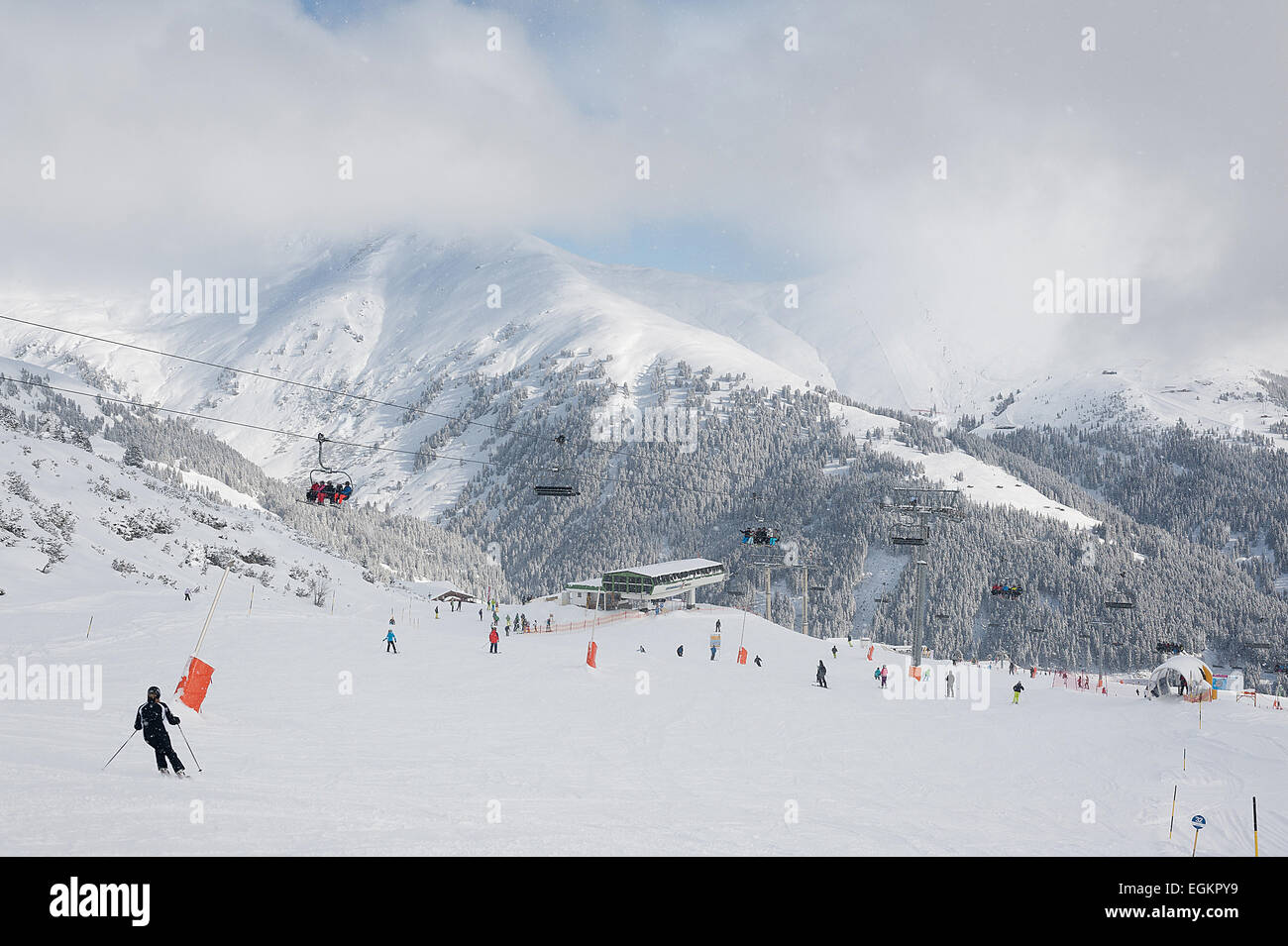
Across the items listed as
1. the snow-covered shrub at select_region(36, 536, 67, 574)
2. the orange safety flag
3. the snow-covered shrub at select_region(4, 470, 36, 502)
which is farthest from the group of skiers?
the snow-covered shrub at select_region(4, 470, 36, 502)

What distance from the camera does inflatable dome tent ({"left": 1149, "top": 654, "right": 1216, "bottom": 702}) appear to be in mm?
33469

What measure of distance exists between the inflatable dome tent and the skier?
130 ft

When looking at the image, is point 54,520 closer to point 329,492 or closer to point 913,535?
point 329,492

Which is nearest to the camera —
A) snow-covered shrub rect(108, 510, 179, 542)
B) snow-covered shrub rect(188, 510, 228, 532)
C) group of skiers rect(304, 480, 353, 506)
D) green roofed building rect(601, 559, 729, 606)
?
group of skiers rect(304, 480, 353, 506)

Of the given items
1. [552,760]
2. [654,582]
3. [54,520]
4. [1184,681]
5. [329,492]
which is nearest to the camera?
[552,760]

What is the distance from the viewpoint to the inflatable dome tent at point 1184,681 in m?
33.5

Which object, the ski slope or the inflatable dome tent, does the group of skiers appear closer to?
the ski slope

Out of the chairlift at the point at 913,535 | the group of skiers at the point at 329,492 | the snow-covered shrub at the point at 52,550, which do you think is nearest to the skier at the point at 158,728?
the group of skiers at the point at 329,492

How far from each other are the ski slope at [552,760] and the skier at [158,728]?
1.41 feet

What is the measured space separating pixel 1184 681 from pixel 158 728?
4028 cm

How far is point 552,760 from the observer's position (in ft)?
49.2

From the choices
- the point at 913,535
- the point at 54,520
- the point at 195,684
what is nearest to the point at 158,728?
the point at 195,684
